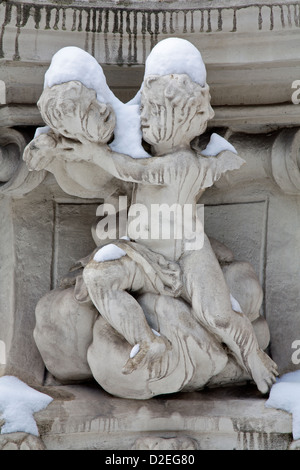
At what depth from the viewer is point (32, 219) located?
2.96m

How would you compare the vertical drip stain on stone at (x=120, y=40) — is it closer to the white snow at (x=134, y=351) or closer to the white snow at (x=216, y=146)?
the white snow at (x=216, y=146)

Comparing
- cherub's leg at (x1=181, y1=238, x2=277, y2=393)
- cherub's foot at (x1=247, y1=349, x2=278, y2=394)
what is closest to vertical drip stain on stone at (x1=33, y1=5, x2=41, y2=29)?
cherub's leg at (x1=181, y1=238, x2=277, y2=393)

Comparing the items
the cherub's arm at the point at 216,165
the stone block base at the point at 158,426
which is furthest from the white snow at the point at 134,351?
the cherub's arm at the point at 216,165

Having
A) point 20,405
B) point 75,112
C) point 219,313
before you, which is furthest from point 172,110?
point 20,405

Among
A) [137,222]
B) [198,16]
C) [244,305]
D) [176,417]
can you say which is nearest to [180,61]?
[198,16]

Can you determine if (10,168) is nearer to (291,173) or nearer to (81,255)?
(81,255)

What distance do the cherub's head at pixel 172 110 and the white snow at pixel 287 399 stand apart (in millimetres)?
574

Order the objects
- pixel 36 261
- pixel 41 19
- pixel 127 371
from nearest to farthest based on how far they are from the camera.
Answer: pixel 127 371 < pixel 41 19 < pixel 36 261

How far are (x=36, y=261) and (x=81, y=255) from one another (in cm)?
11

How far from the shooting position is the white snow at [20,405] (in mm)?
2639

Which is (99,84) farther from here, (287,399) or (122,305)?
(287,399)

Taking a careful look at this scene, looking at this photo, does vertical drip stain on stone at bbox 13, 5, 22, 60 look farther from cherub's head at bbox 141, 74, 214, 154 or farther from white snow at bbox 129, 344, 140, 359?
white snow at bbox 129, 344, 140, 359

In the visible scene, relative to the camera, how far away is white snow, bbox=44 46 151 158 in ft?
8.64

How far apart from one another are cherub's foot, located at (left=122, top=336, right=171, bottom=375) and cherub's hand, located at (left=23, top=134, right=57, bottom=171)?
0.45 meters
